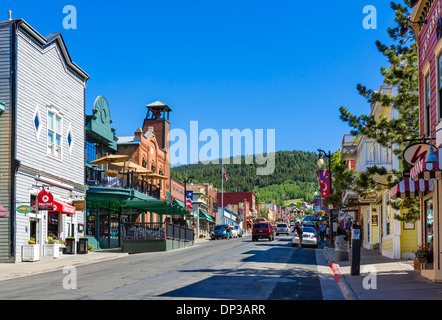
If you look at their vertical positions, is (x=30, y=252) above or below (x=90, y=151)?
below

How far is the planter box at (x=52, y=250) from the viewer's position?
2772 centimetres

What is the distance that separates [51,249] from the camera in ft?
92.2

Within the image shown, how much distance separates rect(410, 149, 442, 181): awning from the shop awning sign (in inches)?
720

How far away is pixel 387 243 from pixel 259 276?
1287 cm

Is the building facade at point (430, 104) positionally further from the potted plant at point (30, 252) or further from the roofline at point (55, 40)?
the roofline at point (55, 40)

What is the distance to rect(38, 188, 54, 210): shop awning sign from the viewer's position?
26688mm

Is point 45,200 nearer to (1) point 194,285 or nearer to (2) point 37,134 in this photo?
(2) point 37,134

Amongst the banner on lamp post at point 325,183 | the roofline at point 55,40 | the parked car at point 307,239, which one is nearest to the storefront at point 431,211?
the roofline at point 55,40

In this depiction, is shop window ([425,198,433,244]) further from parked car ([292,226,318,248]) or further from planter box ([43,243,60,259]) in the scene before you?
parked car ([292,226,318,248])

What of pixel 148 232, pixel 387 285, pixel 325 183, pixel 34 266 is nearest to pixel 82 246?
pixel 148 232

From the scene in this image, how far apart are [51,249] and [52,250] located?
3.2 inches

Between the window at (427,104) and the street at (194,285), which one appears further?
the window at (427,104)

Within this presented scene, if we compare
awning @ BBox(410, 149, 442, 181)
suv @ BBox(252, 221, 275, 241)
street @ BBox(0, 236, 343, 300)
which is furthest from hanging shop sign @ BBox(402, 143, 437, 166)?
suv @ BBox(252, 221, 275, 241)
